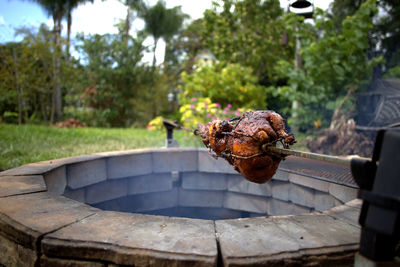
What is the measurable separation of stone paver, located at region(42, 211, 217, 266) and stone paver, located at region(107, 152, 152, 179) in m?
1.69

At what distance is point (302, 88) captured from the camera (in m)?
6.49

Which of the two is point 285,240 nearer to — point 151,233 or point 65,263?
point 151,233

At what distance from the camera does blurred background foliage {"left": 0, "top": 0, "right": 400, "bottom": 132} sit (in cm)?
629

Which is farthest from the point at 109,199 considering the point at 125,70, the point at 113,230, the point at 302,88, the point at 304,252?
the point at 125,70

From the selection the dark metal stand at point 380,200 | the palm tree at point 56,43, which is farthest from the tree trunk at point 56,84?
the dark metal stand at point 380,200

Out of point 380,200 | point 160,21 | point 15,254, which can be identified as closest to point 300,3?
point 380,200

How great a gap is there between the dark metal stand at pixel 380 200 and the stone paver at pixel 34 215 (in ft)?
4.52

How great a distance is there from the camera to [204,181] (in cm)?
353

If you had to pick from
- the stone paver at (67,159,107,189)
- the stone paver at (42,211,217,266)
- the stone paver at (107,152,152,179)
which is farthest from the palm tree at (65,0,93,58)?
the stone paver at (42,211,217,266)

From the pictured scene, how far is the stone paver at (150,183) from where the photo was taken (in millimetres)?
3338

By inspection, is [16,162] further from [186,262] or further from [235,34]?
[235,34]

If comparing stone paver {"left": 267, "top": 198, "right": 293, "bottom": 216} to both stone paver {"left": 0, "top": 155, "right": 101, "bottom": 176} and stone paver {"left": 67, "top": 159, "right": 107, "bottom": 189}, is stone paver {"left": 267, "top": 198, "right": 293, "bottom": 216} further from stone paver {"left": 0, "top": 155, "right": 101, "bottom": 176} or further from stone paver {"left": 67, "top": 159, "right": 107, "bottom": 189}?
stone paver {"left": 0, "top": 155, "right": 101, "bottom": 176}

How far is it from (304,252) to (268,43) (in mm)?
10967

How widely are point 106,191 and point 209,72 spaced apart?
257 inches
